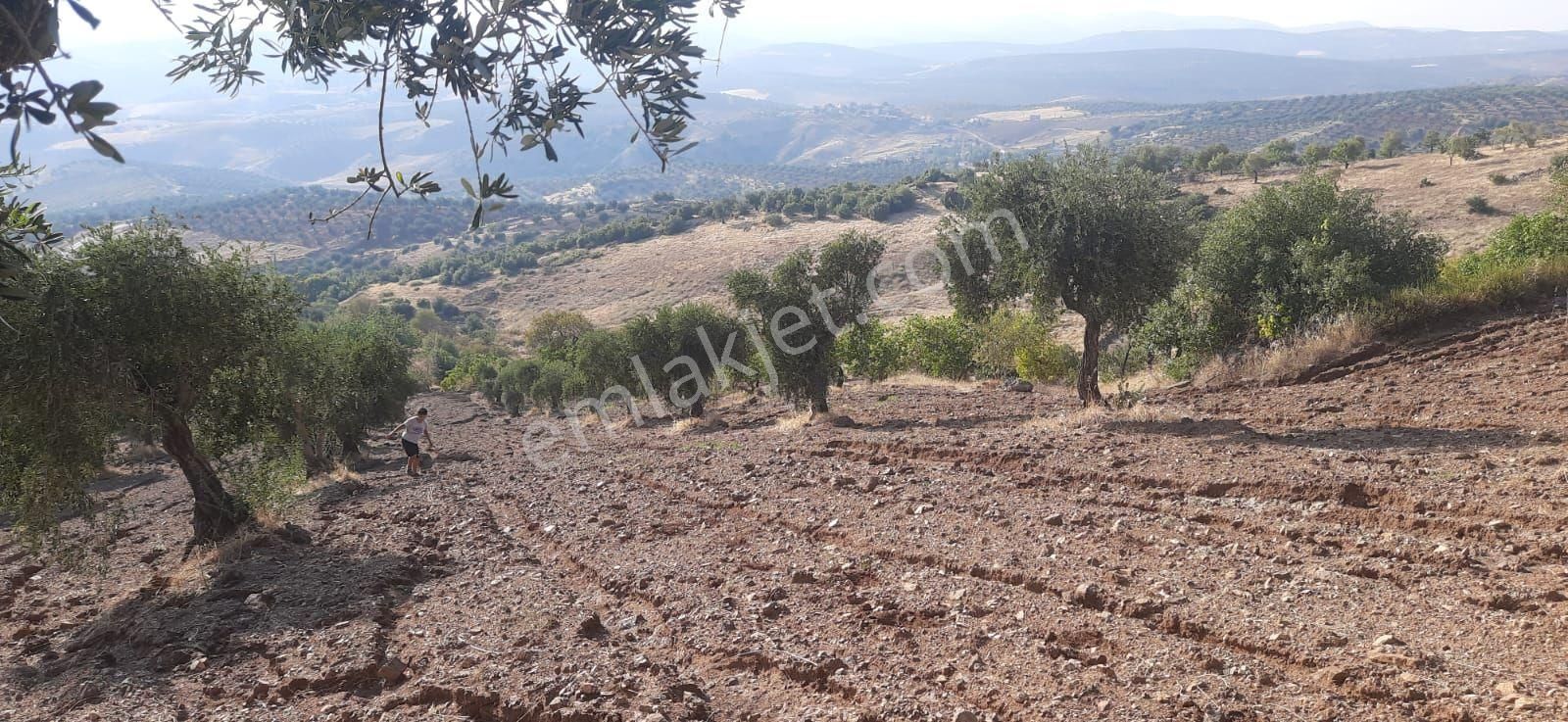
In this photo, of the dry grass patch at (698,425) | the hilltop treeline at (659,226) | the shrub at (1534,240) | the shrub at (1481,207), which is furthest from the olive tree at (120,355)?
the hilltop treeline at (659,226)

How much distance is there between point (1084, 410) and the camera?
14258 mm

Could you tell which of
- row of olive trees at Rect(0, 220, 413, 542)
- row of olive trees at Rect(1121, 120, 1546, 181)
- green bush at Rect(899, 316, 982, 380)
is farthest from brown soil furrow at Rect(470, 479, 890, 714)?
row of olive trees at Rect(1121, 120, 1546, 181)

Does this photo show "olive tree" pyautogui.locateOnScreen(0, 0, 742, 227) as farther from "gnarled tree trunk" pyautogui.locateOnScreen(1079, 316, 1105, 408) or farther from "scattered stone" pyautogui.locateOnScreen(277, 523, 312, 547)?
"gnarled tree trunk" pyautogui.locateOnScreen(1079, 316, 1105, 408)

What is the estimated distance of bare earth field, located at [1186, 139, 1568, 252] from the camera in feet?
143

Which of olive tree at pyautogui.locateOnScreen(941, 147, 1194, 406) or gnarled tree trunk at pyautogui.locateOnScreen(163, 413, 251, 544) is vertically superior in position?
olive tree at pyautogui.locateOnScreen(941, 147, 1194, 406)

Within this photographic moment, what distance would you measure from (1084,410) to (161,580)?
12.8 m

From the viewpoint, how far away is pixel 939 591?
20.7 ft

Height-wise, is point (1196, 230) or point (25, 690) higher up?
point (1196, 230)

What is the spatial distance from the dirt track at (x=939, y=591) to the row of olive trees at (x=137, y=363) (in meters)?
1.40

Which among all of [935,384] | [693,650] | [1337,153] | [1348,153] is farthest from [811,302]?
[1348,153]

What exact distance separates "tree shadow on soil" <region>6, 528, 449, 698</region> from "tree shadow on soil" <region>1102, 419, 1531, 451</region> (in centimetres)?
933

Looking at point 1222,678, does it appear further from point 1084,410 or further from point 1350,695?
point 1084,410

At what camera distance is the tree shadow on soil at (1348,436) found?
8.84 m

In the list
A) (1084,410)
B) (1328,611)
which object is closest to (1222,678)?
(1328,611)
